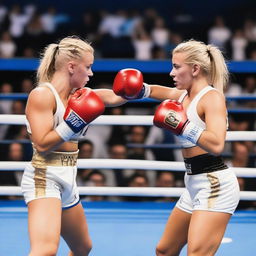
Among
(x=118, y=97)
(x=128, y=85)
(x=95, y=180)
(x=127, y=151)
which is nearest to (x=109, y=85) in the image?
(x=127, y=151)

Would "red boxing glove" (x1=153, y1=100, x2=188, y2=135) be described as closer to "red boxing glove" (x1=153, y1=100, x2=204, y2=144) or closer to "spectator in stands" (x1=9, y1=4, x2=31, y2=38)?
"red boxing glove" (x1=153, y1=100, x2=204, y2=144)

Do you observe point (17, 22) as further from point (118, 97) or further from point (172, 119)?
point (172, 119)

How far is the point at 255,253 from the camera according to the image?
13.4 feet

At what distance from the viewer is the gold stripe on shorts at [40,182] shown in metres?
3.05

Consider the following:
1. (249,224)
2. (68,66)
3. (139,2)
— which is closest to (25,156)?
(249,224)

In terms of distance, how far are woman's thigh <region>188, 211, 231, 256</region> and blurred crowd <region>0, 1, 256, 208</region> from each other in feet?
7.80

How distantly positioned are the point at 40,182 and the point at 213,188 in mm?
779

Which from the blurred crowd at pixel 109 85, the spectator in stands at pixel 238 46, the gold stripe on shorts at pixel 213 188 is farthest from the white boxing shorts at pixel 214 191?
the spectator in stands at pixel 238 46

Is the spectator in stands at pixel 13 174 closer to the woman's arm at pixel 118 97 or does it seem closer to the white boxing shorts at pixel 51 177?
the woman's arm at pixel 118 97

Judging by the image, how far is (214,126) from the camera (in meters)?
2.96

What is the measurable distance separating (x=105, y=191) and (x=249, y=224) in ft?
3.45

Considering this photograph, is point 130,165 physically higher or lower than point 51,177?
lower

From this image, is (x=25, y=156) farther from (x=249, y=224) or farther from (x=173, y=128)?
(x=173, y=128)

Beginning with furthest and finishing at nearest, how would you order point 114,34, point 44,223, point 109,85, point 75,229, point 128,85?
1. point 114,34
2. point 109,85
3. point 128,85
4. point 75,229
5. point 44,223
